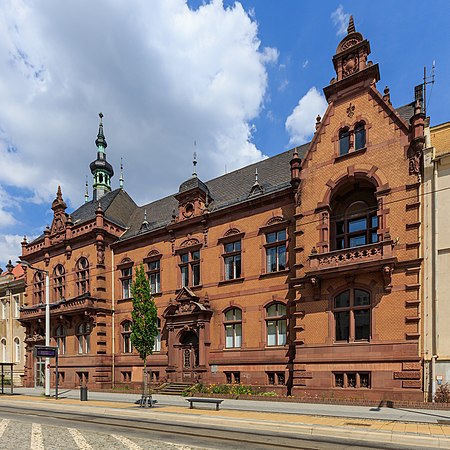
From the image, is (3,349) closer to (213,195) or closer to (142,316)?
(142,316)

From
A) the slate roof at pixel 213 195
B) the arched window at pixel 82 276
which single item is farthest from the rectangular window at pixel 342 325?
the arched window at pixel 82 276

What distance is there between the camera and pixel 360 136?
21.8 metres

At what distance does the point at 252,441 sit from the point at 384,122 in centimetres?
1661

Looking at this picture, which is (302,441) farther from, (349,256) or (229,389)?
(229,389)

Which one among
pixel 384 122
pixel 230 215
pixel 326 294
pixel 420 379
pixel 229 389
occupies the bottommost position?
pixel 229 389

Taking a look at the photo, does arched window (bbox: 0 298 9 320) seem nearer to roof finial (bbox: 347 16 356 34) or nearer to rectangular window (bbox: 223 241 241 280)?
rectangular window (bbox: 223 241 241 280)

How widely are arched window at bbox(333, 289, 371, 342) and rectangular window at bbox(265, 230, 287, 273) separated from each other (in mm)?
4407

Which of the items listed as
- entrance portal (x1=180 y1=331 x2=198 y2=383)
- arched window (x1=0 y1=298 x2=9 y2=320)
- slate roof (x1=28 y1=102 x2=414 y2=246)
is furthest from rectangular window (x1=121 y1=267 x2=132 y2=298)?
arched window (x1=0 y1=298 x2=9 y2=320)

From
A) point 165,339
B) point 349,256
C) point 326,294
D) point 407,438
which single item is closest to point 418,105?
point 349,256

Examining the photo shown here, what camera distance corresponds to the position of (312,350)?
21.2 metres

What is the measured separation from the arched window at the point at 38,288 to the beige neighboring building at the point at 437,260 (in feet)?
109

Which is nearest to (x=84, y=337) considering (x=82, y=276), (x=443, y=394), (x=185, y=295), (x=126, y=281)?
(x=82, y=276)

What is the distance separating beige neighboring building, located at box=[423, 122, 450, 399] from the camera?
58.6ft

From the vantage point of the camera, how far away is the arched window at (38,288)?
125 ft
